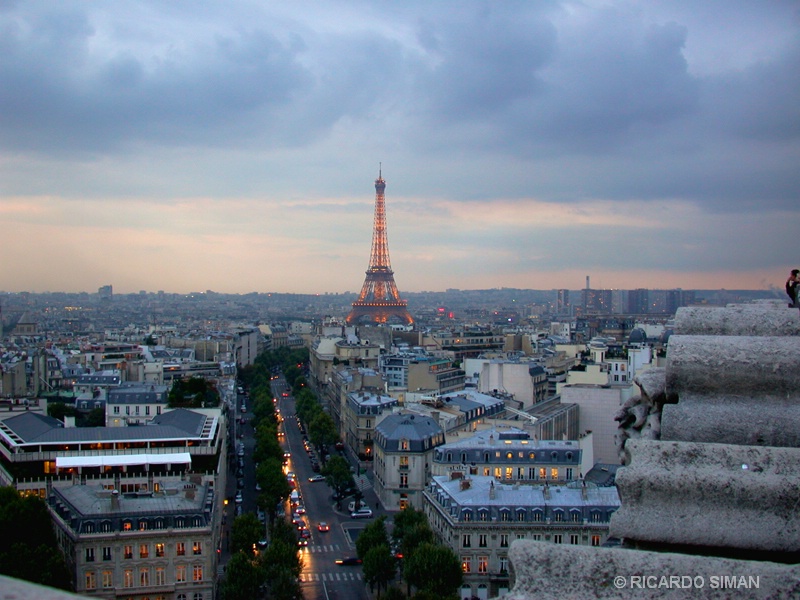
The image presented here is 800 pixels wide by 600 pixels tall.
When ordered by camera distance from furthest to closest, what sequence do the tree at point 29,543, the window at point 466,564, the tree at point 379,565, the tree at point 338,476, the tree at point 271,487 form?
the tree at point 338,476, the tree at point 271,487, the window at point 466,564, the tree at point 379,565, the tree at point 29,543

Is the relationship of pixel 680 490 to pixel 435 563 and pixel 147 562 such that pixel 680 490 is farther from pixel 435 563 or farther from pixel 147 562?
pixel 147 562

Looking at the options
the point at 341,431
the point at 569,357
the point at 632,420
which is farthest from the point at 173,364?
the point at 632,420

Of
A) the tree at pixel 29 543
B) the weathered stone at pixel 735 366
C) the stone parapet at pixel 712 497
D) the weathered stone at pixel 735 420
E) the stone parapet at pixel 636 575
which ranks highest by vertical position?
the weathered stone at pixel 735 366

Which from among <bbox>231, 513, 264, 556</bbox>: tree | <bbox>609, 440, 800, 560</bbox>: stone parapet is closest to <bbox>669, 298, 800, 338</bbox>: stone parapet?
<bbox>609, 440, 800, 560</bbox>: stone parapet

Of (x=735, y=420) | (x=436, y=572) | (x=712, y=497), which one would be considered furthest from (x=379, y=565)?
(x=712, y=497)

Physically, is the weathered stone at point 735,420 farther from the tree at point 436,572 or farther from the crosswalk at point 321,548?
the crosswalk at point 321,548

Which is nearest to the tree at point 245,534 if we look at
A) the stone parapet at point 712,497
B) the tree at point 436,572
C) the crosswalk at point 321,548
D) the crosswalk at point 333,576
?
the crosswalk at point 333,576
